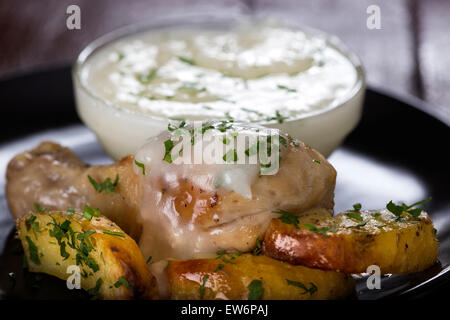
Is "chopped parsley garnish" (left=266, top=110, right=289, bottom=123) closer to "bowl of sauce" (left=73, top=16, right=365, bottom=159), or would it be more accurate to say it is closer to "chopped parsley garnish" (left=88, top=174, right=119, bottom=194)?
"bowl of sauce" (left=73, top=16, right=365, bottom=159)

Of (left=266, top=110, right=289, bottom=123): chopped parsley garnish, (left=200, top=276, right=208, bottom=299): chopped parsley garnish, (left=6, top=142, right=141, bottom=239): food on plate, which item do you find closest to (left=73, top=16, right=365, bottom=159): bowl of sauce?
(left=266, top=110, right=289, bottom=123): chopped parsley garnish

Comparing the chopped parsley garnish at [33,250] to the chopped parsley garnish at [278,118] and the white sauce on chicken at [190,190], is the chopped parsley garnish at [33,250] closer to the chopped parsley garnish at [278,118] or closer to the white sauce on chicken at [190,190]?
the white sauce on chicken at [190,190]

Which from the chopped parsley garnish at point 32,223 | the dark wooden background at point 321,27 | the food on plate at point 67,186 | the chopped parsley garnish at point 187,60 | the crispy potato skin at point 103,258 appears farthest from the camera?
the dark wooden background at point 321,27

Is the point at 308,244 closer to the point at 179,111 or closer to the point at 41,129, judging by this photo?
the point at 179,111

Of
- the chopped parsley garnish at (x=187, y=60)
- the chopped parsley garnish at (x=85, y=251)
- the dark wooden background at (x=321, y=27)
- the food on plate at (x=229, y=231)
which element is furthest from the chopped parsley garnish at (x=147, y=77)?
the dark wooden background at (x=321, y=27)

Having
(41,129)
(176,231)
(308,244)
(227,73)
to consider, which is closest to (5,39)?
(41,129)
